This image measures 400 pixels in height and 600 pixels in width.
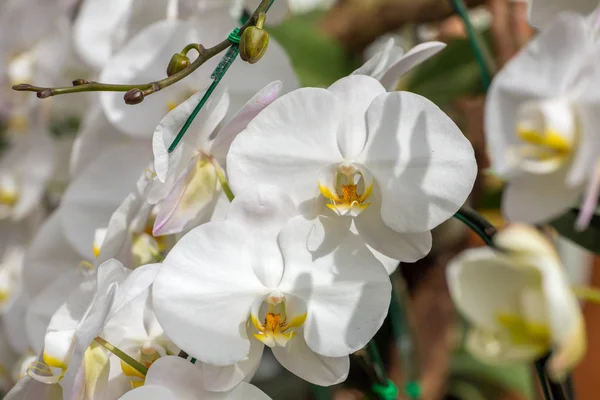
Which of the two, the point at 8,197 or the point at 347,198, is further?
the point at 8,197

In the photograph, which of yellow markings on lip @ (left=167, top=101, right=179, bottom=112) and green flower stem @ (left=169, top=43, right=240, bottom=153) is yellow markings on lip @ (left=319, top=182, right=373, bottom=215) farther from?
yellow markings on lip @ (left=167, top=101, right=179, bottom=112)

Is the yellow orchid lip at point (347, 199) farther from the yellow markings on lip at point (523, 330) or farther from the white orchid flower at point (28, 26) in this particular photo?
the white orchid flower at point (28, 26)

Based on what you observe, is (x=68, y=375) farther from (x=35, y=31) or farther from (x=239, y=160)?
(x=35, y=31)

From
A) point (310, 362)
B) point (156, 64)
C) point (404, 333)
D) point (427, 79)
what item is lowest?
point (404, 333)

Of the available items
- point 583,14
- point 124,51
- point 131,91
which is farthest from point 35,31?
point 583,14

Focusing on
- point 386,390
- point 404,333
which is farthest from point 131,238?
point 404,333

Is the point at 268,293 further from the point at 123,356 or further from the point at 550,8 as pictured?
the point at 550,8

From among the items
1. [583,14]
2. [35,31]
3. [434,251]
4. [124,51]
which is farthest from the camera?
[434,251]
